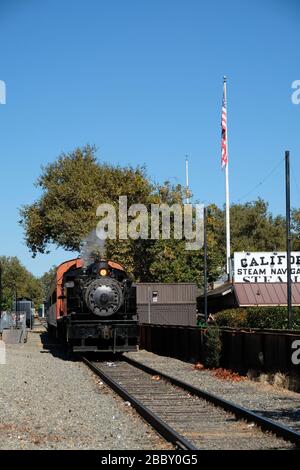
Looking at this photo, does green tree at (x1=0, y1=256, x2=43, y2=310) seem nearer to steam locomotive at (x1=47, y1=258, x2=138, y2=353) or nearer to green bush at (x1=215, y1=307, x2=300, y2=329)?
green bush at (x1=215, y1=307, x2=300, y2=329)

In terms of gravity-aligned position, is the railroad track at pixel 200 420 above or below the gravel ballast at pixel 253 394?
above

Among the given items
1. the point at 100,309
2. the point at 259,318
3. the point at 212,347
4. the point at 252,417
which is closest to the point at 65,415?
the point at 252,417

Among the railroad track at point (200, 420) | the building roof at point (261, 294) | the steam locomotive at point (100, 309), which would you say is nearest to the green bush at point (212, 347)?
the steam locomotive at point (100, 309)

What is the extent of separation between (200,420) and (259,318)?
→ 1059 inches

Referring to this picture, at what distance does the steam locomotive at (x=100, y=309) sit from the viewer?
2453 cm

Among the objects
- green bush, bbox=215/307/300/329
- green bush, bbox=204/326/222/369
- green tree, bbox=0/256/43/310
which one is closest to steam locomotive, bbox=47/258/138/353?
green bush, bbox=204/326/222/369

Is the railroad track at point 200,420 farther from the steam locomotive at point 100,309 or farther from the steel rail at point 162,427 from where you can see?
the steam locomotive at point 100,309

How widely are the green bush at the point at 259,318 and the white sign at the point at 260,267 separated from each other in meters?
2.05

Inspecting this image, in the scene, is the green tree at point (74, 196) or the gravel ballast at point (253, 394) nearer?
the gravel ballast at point (253, 394)

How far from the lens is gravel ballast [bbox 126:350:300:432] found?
12.9 m

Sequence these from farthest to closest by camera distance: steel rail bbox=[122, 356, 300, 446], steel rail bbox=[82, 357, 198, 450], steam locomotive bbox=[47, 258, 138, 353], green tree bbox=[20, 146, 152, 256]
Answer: green tree bbox=[20, 146, 152, 256] < steam locomotive bbox=[47, 258, 138, 353] < steel rail bbox=[122, 356, 300, 446] < steel rail bbox=[82, 357, 198, 450]

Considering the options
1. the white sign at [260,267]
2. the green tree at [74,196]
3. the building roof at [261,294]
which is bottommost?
the building roof at [261,294]

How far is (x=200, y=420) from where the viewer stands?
11.8 m

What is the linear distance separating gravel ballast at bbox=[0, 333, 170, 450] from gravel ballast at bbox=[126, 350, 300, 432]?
2294 mm
